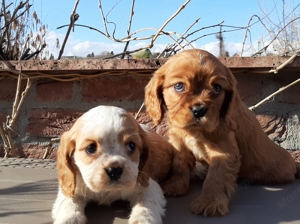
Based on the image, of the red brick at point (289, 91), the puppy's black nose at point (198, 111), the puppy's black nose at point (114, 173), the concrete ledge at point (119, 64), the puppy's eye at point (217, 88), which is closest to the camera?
the puppy's black nose at point (114, 173)

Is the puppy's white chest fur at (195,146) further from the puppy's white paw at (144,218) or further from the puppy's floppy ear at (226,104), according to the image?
the puppy's white paw at (144,218)

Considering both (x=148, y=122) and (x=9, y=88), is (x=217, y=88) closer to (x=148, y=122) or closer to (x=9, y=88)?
(x=148, y=122)

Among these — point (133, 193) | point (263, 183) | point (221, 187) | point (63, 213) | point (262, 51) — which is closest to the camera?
point (63, 213)

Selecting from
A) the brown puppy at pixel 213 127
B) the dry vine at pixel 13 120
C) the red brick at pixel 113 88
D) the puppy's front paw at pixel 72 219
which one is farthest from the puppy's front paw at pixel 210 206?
the dry vine at pixel 13 120

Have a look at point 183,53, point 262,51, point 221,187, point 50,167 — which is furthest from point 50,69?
point 262,51

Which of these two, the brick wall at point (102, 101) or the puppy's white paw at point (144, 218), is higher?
the brick wall at point (102, 101)

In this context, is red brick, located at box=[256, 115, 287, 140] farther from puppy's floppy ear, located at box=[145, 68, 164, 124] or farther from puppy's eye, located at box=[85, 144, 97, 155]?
puppy's eye, located at box=[85, 144, 97, 155]

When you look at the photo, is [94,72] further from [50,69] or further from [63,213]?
[63,213]
